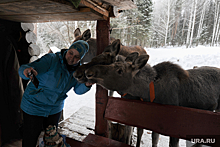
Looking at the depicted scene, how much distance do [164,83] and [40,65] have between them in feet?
6.48

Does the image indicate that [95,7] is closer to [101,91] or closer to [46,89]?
[101,91]

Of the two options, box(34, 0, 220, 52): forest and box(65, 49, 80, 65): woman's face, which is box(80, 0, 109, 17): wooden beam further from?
box(34, 0, 220, 52): forest

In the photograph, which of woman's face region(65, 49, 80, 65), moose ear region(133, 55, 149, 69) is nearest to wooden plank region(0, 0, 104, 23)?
woman's face region(65, 49, 80, 65)

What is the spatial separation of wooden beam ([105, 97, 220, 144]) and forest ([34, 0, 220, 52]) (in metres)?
7.43

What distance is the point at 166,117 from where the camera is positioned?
1530mm

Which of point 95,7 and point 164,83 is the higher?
point 95,7

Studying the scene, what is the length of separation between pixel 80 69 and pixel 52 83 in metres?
0.59

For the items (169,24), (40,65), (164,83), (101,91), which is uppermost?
(169,24)

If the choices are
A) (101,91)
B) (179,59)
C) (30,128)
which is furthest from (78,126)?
(179,59)

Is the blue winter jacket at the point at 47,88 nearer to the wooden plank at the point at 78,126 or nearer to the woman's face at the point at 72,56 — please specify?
the woman's face at the point at 72,56

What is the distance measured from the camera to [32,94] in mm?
1871

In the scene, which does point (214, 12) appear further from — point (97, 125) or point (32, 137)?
point (32, 137)

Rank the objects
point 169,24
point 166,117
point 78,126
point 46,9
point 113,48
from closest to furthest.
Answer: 1. point 166,117
2. point 46,9
3. point 113,48
4. point 78,126
5. point 169,24

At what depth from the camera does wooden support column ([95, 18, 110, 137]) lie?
2102 mm
